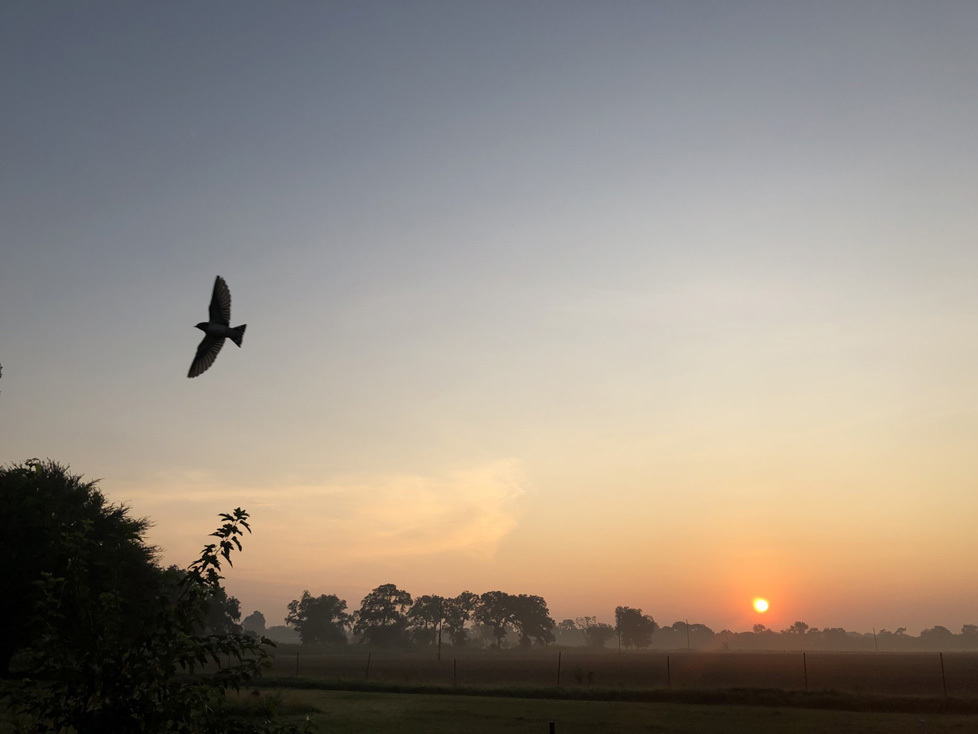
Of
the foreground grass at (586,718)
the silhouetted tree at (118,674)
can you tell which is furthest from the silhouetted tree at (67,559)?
the foreground grass at (586,718)

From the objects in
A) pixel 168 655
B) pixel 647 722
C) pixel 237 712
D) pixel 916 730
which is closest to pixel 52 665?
pixel 168 655

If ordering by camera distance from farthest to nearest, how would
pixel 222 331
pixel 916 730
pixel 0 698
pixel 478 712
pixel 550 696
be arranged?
1. pixel 550 696
2. pixel 478 712
3. pixel 916 730
4. pixel 222 331
5. pixel 0 698

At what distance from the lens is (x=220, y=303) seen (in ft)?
35.7

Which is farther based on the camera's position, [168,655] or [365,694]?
[365,694]

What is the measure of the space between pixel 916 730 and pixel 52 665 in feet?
103

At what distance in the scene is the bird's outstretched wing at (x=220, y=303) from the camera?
10758mm

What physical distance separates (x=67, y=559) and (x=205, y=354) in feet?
16.7

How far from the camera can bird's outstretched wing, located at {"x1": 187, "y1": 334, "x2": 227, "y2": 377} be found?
10.9 metres

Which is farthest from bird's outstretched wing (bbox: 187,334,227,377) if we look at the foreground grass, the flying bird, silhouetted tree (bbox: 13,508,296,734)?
the foreground grass

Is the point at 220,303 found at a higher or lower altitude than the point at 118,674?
higher

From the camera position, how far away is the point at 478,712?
33938 millimetres

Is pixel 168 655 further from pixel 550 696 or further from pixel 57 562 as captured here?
pixel 550 696

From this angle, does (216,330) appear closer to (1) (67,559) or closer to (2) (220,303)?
(2) (220,303)

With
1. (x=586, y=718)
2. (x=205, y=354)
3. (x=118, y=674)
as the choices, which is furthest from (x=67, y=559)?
(x=586, y=718)
